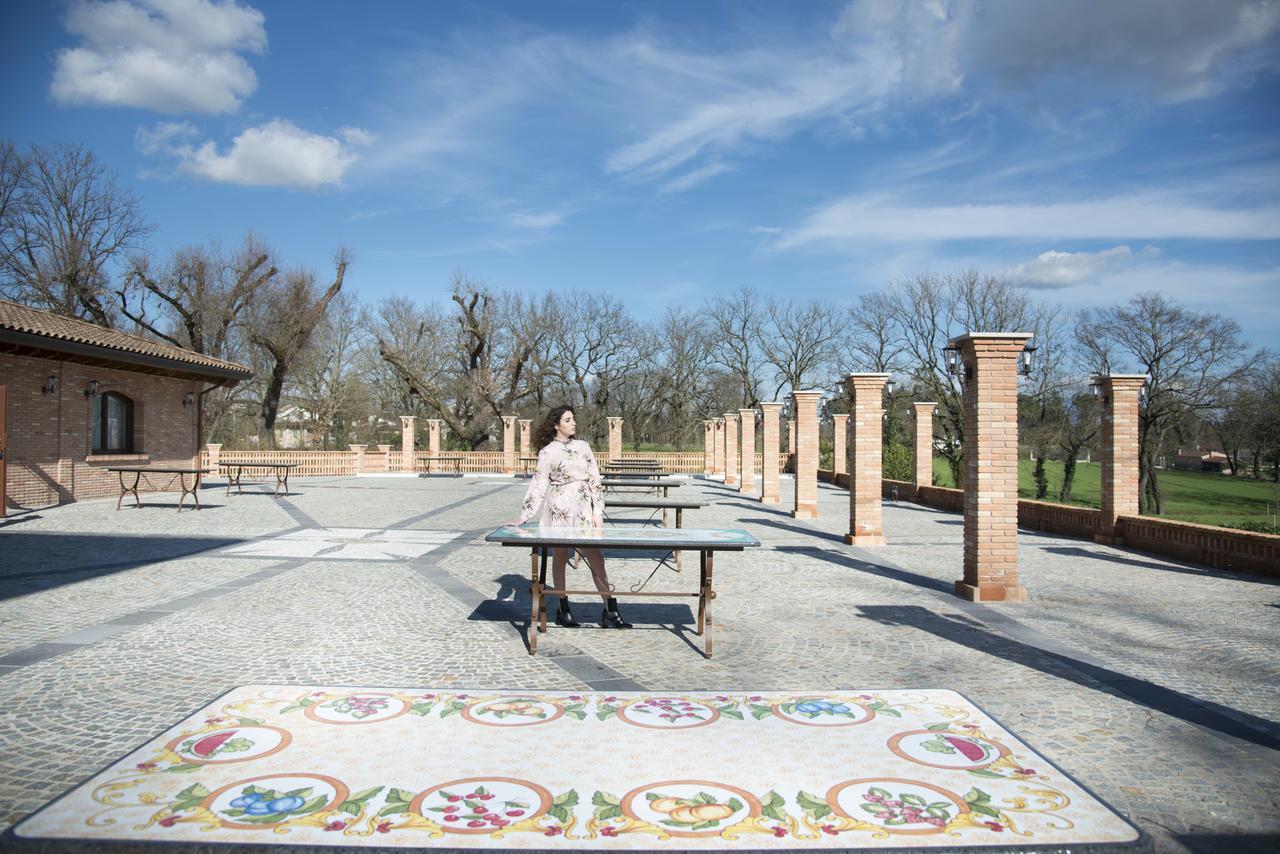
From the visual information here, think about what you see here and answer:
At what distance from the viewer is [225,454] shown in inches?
1160

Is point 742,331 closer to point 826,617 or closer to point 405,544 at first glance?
point 405,544

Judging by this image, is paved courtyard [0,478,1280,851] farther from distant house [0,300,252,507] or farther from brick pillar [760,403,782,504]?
brick pillar [760,403,782,504]

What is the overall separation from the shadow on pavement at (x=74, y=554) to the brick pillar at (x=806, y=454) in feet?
34.1

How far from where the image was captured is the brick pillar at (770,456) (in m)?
19.6

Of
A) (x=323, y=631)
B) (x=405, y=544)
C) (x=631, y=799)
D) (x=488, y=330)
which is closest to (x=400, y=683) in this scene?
(x=323, y=631)

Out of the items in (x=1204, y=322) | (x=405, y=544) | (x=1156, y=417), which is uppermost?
(x=1204, y=322)

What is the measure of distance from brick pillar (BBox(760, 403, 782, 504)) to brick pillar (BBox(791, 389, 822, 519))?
277 cm

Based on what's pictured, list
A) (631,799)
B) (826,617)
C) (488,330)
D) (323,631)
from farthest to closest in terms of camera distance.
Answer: (488,330)
(826,617)
(323,631)
(631,799)

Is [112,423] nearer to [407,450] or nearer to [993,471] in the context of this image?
[407,450]

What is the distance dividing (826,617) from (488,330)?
3702cm

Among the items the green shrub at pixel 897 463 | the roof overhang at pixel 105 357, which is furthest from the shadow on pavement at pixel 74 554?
the green shrub at pixel 897 463

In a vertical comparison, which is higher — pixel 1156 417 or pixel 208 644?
pixel 1156 417

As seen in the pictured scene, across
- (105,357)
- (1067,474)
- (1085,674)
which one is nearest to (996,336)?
(1085,674)

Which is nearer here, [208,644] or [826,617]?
[208,644]
